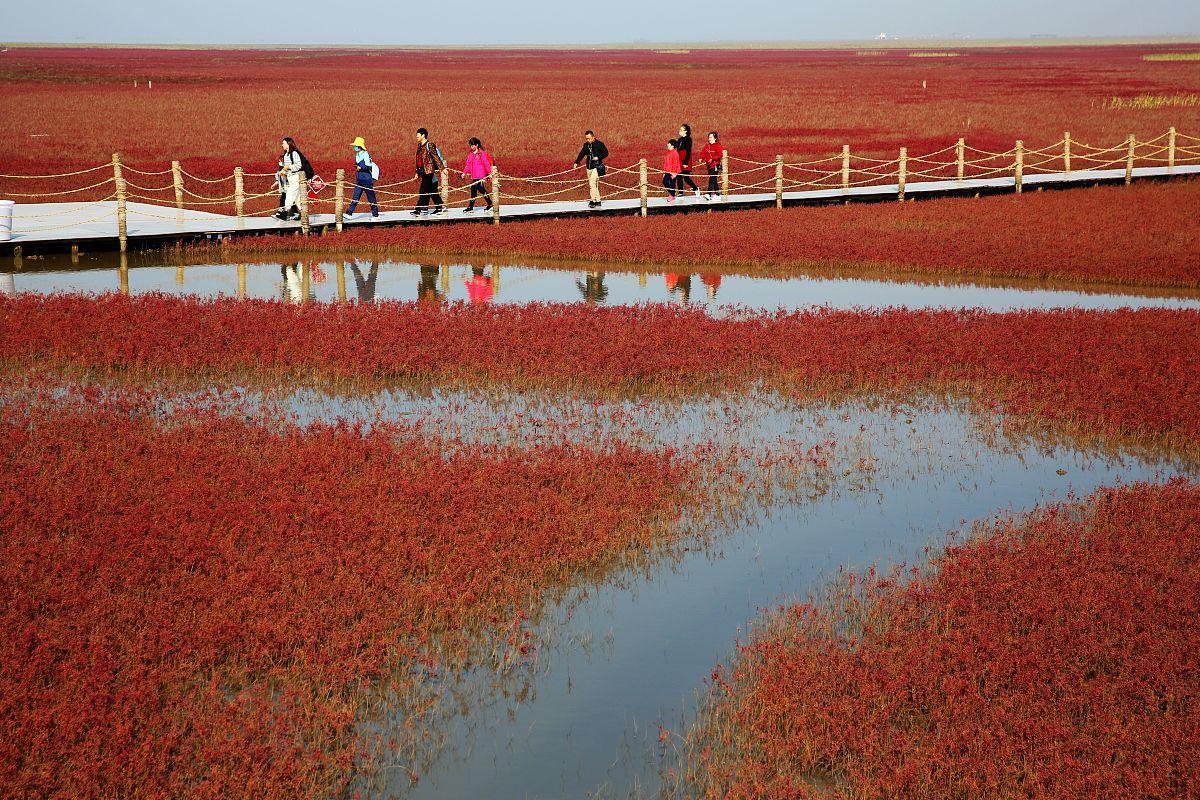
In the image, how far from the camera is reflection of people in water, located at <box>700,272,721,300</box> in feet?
59.3

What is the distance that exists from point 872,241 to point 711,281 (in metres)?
4.35

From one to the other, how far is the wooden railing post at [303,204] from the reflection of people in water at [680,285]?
22.6 feet

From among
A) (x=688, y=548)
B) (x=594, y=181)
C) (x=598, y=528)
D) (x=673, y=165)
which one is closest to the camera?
(x=598, y=528)

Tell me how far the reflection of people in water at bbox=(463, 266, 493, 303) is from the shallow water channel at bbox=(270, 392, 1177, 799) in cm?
549

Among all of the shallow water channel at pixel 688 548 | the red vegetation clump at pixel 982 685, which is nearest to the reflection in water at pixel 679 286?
the shallow water channel at pixel 688 548

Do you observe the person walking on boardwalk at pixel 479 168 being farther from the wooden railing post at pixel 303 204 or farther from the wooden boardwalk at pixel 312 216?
the wooden railing post at pixel 303 204

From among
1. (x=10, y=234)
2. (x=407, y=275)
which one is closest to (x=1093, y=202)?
(x=407, y=275)

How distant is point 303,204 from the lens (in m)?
22.5

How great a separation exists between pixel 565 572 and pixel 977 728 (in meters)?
2.84

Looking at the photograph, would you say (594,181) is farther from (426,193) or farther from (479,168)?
(426,193)

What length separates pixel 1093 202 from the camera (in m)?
26.9

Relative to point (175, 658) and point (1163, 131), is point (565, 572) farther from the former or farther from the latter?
point (1163, 131)

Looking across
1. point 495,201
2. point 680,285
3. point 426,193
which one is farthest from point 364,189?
point 680,285

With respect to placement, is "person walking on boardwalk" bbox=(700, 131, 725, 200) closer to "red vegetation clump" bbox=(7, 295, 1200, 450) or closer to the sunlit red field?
the sunlit red field
